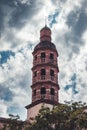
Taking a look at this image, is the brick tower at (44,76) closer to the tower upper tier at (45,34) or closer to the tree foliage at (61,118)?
the tower upper tier at (45,34)

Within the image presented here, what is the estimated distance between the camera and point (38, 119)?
1483 inches

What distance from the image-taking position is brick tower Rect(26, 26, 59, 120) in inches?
1993

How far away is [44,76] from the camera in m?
51.8

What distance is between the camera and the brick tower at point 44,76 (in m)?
50.6

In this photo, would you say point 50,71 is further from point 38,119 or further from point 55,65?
point 38,119

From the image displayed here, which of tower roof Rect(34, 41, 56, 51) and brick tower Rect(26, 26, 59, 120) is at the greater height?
tower roof Rect(34, 41, 56, 51)

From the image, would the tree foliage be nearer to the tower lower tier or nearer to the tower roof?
the tower lower tier

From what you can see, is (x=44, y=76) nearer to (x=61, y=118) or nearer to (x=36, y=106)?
(x=36, y=106)

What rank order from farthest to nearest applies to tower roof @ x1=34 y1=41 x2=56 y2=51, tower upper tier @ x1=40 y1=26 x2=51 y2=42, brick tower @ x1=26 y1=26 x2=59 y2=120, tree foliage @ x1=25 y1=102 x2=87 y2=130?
tower upper tier @ x1=40 y1=26 x2=51 y2=42 < tower roof @ x1=34 y1=41 x2=56 y2=51 < brick tower @ x1=26 y1=26 x2=59 y2=120 < tree foliage @ x1=25 y1=102 x2=87 y2=130

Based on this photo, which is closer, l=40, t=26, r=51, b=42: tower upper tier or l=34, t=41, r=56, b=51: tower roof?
l=34, t=41, r=56, b=51: tower roof

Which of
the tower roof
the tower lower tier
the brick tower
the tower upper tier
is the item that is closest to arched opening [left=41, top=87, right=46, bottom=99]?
the brick tower

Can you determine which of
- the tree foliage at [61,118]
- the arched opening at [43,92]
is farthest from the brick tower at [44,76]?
the tree foliage at [61,118]

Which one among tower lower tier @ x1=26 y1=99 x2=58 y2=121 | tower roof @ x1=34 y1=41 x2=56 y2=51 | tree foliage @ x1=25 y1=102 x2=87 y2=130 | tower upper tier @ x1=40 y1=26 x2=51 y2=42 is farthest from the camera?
tower upper tier @ x1=40 y1=26 x2=51 y2=42

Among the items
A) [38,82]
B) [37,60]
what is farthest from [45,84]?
[37,60]
